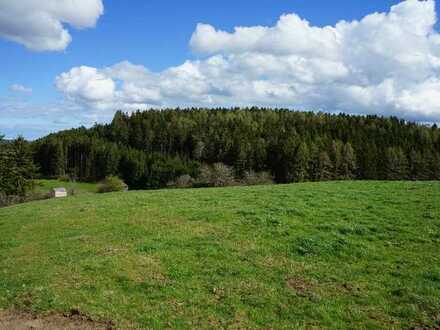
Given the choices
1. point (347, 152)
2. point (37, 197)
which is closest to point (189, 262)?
point (37, 197)

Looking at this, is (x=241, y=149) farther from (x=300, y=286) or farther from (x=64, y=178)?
(x=300, y=286)

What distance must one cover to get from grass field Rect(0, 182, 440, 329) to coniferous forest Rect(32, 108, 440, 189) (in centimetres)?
7211

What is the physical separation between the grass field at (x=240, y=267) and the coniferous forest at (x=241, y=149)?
72.1 metres

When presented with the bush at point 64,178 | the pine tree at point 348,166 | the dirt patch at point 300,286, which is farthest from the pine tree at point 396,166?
the bush at point 64,178

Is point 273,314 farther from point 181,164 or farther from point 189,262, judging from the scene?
point 181,164

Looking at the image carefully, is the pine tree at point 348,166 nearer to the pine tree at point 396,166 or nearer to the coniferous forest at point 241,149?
the coniferous forest at point 241,149

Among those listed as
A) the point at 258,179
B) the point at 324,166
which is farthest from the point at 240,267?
the point at 324,166

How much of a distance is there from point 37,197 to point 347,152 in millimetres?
74818

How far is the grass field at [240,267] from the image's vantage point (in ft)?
31.0

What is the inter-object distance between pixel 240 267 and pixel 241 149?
104 metres

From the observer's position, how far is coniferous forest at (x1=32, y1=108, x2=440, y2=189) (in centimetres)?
9925

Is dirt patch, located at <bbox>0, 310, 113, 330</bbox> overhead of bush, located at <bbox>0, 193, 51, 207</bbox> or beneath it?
overhead

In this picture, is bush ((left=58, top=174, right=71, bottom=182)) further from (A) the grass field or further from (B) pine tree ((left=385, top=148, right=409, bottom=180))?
(A) the grass field

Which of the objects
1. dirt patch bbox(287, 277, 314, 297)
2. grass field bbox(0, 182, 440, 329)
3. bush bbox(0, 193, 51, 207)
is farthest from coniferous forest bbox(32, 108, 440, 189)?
dirt patch bbox(287, 277, 314, 297)
